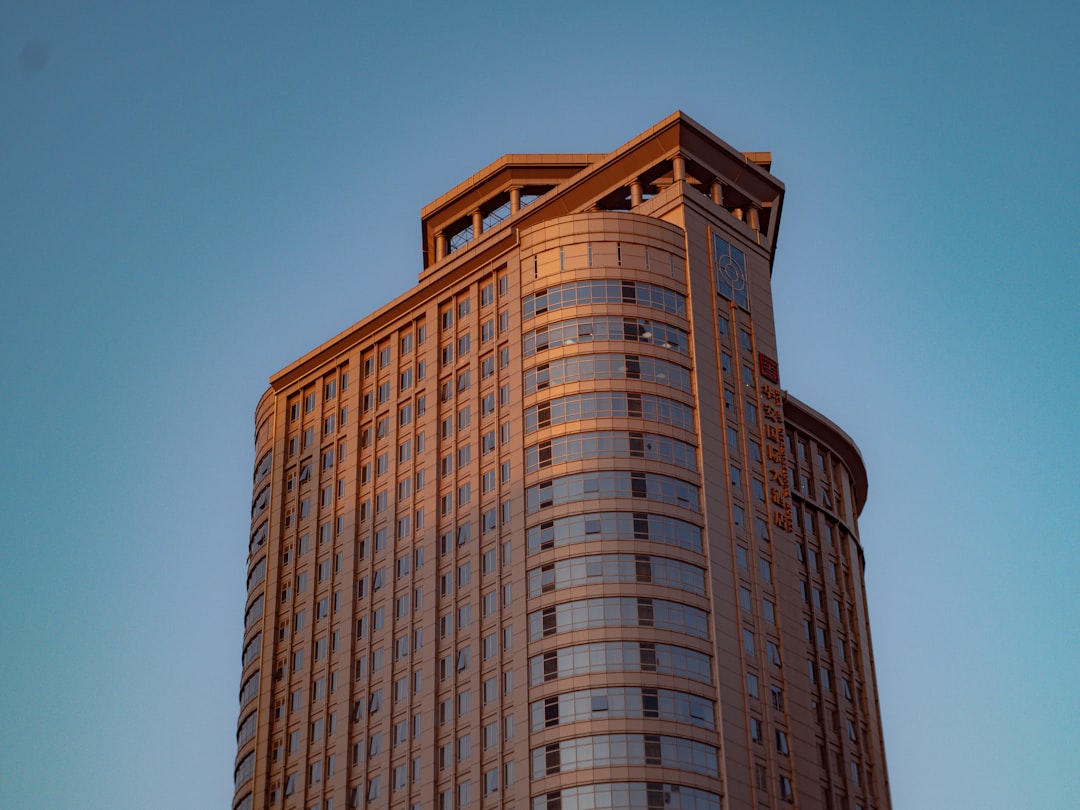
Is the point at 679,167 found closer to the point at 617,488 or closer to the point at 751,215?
the point at 751,215

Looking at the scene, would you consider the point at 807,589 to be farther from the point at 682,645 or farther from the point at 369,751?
the point at 369,751

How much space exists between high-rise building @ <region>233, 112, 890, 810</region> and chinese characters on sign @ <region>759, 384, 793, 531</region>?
271 mm

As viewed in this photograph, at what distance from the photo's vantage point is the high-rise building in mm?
95500

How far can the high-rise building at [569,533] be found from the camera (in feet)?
313

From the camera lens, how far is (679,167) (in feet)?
375

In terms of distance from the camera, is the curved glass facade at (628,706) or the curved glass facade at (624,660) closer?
the curved glass facade at (628,706)

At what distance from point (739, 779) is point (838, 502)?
122 ft

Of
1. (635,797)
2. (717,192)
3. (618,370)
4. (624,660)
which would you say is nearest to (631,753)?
(635,797)

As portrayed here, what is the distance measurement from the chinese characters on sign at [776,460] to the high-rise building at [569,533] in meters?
0.27

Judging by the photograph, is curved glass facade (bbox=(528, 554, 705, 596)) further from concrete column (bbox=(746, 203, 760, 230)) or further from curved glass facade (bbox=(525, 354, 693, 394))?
concrete column (bbox=(746, 203, 760, 230))

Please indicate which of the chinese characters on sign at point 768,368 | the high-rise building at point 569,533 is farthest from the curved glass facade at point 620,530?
the chinese characters on sign at point 768,368

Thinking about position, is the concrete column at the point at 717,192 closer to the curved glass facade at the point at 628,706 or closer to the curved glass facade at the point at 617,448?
the curved glass facade at the point at 617,448

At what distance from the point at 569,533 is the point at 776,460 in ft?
56.2

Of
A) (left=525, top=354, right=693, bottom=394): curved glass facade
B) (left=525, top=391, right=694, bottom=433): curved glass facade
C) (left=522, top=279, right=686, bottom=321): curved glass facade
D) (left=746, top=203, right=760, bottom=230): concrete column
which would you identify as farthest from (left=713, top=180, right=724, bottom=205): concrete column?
(left=525, top=391, right=694, bottom=433): curved glass facade
